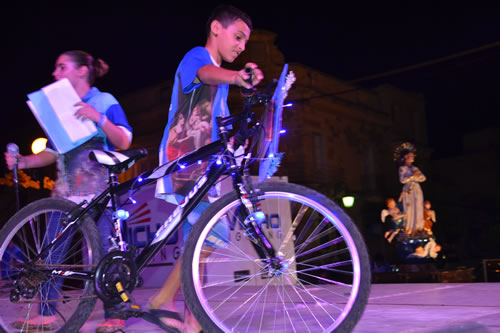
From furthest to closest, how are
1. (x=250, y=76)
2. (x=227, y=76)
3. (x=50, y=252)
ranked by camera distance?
(x=50, y=252)
(x=227, y=76)
(x=250, y=76)

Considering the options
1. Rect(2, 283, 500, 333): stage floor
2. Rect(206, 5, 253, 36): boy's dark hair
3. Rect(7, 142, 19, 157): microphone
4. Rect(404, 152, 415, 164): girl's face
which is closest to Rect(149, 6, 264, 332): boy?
Rect(206, 5, 253, 36): boy's dark hair

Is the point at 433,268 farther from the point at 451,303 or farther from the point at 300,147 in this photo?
the point at 300,147

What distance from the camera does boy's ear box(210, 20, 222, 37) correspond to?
10.4 feet

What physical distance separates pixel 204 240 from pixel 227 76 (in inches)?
31.3

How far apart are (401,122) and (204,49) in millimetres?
28462

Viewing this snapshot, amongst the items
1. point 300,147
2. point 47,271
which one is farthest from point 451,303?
point 300,147

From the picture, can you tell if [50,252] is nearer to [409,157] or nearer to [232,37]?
[232,37]

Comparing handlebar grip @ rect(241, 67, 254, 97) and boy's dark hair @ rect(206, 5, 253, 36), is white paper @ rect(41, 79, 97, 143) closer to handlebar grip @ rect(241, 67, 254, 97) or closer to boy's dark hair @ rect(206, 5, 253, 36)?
boy's dark hair @ rect(206, 5, 253, 36)

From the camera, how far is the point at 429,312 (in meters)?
3.70

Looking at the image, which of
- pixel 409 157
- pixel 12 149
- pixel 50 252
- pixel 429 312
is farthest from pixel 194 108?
pixel 409 157

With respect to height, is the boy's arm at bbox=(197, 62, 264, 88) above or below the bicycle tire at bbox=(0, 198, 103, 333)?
above

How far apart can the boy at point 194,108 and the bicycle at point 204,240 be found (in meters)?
0.20

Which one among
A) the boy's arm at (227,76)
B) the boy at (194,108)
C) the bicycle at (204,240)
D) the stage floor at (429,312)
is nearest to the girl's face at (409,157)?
the stage floor at (429,312)

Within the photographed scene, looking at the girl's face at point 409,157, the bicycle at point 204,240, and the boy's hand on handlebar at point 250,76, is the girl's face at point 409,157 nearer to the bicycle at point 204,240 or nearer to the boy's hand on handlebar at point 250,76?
the bicycle at point 204,240
